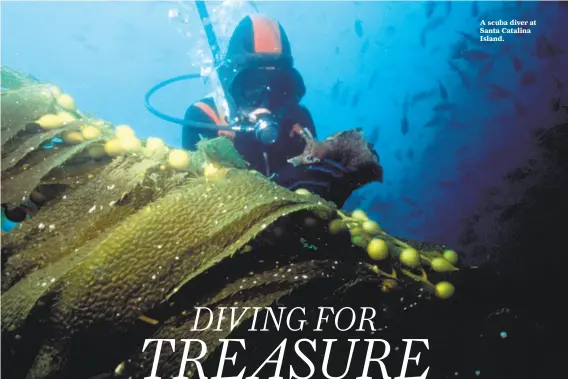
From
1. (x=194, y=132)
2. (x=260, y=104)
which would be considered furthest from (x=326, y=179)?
(x=194, y=132)

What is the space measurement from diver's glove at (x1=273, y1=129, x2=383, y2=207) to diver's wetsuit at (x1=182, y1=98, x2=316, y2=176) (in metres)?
1.33

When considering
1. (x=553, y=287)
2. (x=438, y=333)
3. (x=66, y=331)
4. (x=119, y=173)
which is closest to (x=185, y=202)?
(x=119, y=173)

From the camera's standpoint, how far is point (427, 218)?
67.4 feet

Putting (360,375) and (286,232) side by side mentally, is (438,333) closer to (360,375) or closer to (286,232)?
(360,375)

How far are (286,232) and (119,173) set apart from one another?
2.10ft

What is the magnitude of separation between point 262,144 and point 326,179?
1599mm

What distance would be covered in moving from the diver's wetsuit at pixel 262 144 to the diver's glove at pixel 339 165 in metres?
1.33

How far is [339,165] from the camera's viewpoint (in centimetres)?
154

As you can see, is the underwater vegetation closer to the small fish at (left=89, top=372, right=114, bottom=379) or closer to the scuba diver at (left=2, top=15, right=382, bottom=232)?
the small fish at (left=89, top=372, right=114, bottom=379)

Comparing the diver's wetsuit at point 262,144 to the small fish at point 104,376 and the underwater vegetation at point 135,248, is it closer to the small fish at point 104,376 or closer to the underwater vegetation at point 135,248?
the underwater vegetation at point 135,248

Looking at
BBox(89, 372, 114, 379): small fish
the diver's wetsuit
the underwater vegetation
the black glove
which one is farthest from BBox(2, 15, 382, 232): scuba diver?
BBox(89, 372, 114, 379): small fish

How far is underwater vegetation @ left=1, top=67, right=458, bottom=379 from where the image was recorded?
91 cm

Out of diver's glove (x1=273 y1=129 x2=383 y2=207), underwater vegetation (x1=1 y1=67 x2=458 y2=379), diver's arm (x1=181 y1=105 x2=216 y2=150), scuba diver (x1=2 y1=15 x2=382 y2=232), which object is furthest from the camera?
diver's arm (x1=181 y1=105 x2=216 y2=150)

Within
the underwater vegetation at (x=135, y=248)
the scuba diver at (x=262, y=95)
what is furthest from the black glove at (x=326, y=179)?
the scuba diver at (x=262, y=95)
